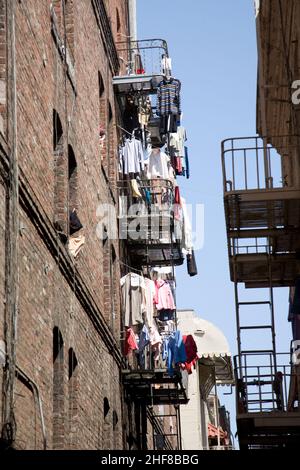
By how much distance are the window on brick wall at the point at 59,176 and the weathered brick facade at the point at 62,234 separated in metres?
0.02

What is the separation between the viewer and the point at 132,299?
27125 mm

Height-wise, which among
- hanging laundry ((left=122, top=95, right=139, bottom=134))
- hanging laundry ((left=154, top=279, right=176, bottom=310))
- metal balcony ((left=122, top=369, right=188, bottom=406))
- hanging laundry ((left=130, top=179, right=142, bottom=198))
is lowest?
metal balcony ((left=122, top=369, right=188, bottom=406))

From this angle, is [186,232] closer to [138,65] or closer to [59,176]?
A: [138,65]

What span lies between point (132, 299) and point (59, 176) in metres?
7.64

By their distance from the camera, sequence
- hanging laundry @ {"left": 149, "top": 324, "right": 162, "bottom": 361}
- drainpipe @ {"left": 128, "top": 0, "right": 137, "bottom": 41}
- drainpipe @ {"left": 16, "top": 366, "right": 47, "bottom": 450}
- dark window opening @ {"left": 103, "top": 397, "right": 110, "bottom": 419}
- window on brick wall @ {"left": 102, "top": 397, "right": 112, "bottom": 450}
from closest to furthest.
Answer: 1. drainpipe @ {"left": 16, "top": 366, "right": 47, "bottom": 450}
2. window on brick wall @ {"left": 102, "top": 397, "right": 112, "bottom": 450}
3. dark window opening @ {"left": 103, "top": 397, "right": 110, "bottom": 419}
4. hanging laundry @ {"left": 149, "top": 324, "right": 162, "bottom": 361}
5. drainpipe @ {"left": 128, "top": 0, "right": 137, "bottom": 41}

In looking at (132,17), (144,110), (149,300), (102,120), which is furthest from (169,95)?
(132,17)

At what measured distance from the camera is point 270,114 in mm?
27000

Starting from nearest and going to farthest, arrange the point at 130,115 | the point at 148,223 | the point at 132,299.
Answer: the point at 132,299, the point at 148,223, the point at 130,115

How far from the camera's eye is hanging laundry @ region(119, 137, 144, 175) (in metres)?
28.2

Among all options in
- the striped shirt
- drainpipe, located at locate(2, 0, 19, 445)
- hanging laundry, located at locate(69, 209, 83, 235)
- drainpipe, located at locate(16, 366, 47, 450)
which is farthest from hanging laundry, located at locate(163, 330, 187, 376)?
drainpipe, located at locate(2, 0, 19, 445)

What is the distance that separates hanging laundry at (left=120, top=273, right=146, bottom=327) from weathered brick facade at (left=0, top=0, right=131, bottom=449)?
0.60 m

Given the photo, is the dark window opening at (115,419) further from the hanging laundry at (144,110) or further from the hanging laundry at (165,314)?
the hanging laundry at (144,110)

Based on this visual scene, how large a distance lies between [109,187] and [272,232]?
24.3 feet

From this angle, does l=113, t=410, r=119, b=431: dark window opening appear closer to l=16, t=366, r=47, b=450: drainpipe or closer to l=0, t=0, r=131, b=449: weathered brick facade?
l=0, t=0, r=131, b=449: weathered brick facade
